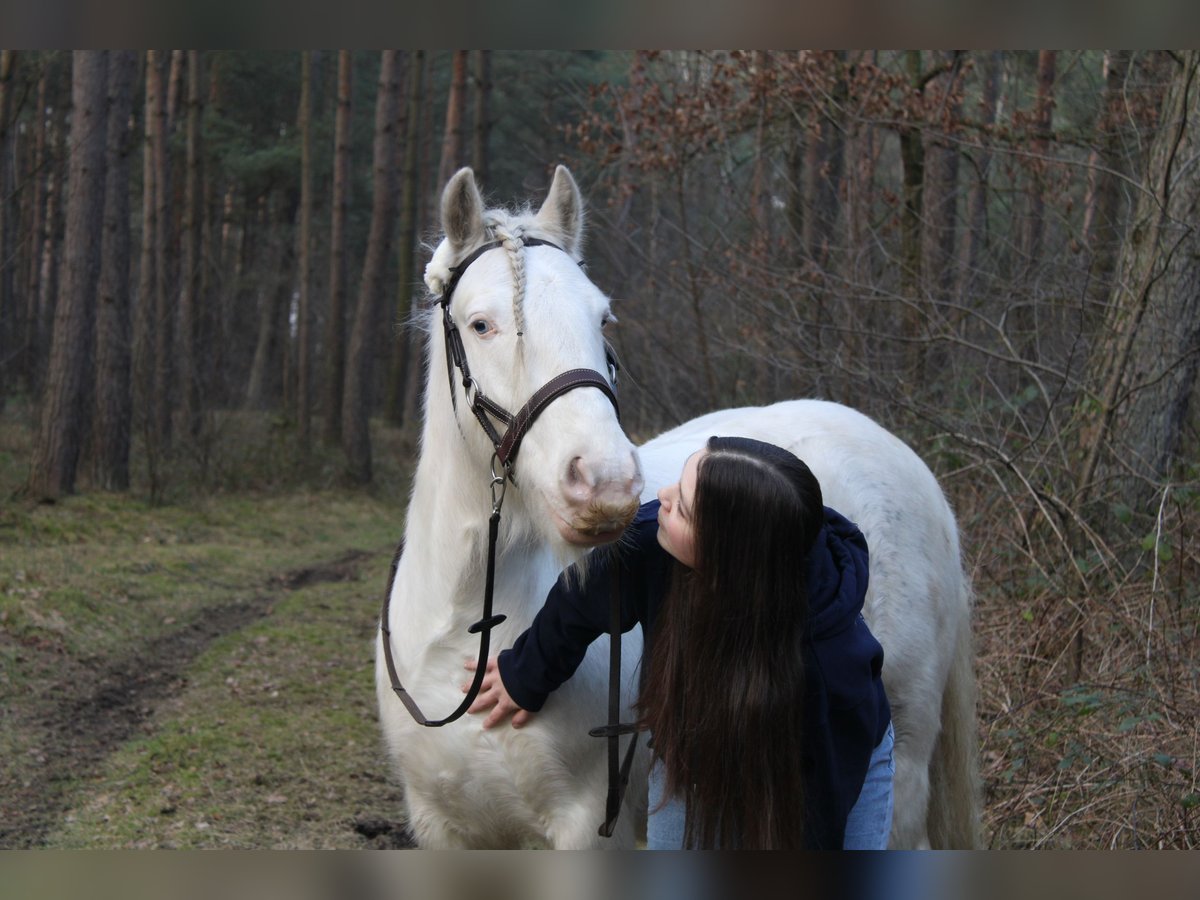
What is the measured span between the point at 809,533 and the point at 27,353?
18233mm

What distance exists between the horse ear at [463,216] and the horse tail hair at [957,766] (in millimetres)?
2169

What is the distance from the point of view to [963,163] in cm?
1238

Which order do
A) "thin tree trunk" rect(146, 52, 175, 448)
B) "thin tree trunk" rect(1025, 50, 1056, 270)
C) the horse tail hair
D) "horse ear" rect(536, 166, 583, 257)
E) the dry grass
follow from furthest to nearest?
"thin tree trunk" rect(146, 52, 175, 448) → "thin tree trunk" rect(1025, 50, 1056, 270) → the horse tail hair → the dry grass → "horse ear" rect(536, 166, 583, 257)

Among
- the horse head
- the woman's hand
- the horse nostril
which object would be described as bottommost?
the woman's hand

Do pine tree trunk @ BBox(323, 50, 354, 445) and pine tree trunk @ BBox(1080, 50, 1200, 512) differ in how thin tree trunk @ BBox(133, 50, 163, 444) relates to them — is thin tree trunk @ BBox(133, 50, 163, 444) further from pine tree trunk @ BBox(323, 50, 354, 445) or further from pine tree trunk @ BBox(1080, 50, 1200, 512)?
pine tree trunk @ BBox(1080, 50, 1200, 512)

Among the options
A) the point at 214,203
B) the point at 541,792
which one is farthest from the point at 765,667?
the point at 214,203

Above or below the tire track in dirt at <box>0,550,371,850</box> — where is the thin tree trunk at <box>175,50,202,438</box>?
above

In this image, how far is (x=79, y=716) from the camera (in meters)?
5.78

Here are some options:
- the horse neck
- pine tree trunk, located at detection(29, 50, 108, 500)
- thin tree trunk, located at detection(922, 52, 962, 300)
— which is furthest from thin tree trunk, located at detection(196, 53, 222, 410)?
the horse neck

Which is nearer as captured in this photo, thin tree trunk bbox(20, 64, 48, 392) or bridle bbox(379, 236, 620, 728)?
bridle bbox(379, 236, 620, 728)

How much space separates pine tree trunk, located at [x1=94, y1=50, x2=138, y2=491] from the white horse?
958cm

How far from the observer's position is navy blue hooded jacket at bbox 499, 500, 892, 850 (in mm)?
2346

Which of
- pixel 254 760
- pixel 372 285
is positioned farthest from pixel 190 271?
pixel 254 760

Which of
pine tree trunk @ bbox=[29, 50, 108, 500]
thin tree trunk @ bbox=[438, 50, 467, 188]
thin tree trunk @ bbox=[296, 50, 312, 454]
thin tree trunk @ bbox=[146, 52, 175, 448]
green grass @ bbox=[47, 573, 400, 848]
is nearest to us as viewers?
green grass @ bbox=[47, 573, 400, 848]
